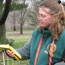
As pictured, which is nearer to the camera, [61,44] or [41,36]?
[61,44]

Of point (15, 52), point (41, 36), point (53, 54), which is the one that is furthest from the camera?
point (15, 52)

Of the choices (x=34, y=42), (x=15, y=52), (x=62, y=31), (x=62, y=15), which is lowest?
(x=15, y=52)

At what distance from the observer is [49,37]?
5.74ft

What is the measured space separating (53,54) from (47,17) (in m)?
0.32

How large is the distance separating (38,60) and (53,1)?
52 cm

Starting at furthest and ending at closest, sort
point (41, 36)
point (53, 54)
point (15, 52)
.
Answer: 1. point (15, 52)
2. point (41, 36)
3. point (53, 54)

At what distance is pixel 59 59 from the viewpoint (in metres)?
1.69

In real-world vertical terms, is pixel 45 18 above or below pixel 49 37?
above

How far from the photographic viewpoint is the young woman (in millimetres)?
1684

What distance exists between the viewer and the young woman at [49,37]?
1.68 metres

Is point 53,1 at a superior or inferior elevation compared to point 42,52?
superior

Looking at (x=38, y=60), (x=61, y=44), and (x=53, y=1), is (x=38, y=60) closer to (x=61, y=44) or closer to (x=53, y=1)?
(x=61, y=44)

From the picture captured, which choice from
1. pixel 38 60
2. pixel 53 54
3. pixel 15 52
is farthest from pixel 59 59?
pixel 15 52

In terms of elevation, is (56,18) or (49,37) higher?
(56,18)
